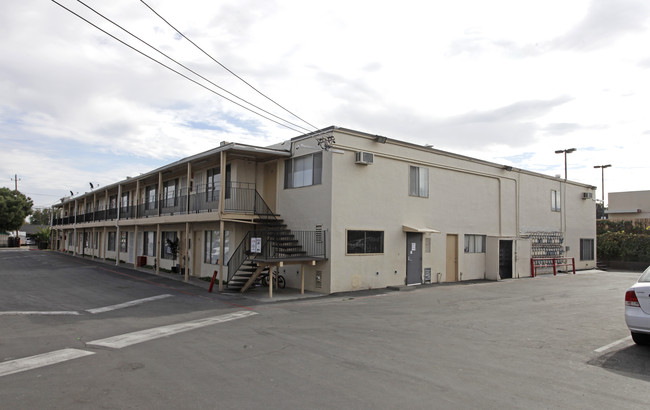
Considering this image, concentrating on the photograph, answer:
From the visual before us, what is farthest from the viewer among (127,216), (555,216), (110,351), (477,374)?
(127,216)

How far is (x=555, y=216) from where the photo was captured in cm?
2666

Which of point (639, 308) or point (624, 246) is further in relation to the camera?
point (624, 246)

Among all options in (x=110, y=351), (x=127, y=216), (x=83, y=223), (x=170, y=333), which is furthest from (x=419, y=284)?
(x=83, y=223)

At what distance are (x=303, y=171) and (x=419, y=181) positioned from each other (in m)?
5.26

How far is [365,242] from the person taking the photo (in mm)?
16453

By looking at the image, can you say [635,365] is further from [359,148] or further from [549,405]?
[359,148]

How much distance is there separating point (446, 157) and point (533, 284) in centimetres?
682

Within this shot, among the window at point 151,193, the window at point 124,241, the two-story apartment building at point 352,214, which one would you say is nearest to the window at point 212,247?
the two-story apartment building at point 352,214

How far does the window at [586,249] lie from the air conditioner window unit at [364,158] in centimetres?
2023

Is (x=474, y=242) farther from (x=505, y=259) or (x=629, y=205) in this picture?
(x=629, y=205)

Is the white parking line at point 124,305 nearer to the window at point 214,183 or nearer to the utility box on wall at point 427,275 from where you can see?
the window at point 214,183

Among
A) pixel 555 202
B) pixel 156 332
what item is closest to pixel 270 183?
pixel 156 332

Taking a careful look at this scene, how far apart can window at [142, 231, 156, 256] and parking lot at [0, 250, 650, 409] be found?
12.8 metres

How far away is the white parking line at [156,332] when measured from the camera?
26.2 ft
